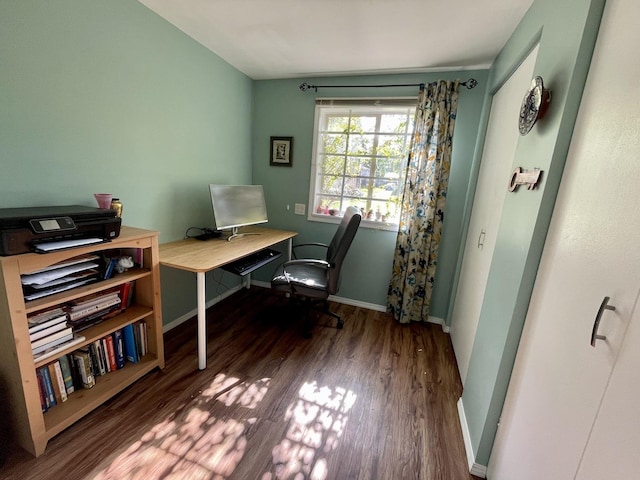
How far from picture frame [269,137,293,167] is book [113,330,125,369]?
210cm

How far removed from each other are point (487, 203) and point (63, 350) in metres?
2.64

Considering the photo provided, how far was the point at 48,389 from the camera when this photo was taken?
1308mm

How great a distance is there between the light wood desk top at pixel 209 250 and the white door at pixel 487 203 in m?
1.67

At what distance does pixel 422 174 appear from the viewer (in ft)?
7.78

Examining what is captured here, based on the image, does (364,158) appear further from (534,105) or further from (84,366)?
(84,366)

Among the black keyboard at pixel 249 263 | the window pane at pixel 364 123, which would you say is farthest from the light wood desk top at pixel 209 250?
the window pane at pixel 364 123

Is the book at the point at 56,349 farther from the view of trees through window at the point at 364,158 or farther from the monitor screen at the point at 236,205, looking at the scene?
the view of trees through window at the point at 364,158

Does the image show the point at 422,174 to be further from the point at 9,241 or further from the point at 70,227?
the point at 9,241

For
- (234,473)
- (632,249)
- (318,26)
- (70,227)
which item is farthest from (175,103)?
(632,249)

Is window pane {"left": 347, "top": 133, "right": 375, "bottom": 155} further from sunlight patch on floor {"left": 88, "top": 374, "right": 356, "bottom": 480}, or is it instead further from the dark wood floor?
sunlight patch on floor {"left": 88, "top": 374, "right": 356, "bottom": 480}

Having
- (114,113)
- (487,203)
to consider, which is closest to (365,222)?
(487,203)

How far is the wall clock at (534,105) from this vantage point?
1.06 meters

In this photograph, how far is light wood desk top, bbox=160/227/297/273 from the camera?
1.69 metres

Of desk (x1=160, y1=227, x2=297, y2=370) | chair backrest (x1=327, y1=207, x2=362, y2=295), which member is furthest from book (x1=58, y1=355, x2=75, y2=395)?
chair backrest (x1=327, y1=207, x2=362, y2=295)
